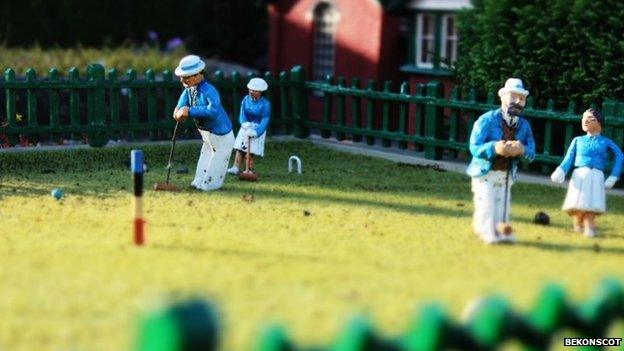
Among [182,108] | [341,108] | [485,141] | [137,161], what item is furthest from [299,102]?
[137,161]

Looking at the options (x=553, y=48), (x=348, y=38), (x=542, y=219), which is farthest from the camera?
(x=348, y=38)

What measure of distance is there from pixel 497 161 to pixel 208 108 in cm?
391

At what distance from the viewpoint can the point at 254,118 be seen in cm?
1499

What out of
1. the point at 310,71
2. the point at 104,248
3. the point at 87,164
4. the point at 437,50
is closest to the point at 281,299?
the point at 104,248

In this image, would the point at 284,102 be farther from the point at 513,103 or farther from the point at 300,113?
the point at 513,103

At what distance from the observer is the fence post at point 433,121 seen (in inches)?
662

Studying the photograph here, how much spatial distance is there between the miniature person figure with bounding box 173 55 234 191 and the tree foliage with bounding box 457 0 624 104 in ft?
13.9

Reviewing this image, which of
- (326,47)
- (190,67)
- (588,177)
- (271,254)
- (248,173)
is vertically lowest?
(271,254)

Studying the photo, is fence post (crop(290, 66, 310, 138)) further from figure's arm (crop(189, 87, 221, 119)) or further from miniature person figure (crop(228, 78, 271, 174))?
figure's arm (crop(189, 87, 221, 119))

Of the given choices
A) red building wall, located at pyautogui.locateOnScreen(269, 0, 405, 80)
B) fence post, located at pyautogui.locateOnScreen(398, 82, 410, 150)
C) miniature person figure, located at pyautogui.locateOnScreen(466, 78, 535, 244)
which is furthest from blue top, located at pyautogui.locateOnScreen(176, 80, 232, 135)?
red building wall, located at pyautogui.locateOnScreen(269, 0, 405, 80)

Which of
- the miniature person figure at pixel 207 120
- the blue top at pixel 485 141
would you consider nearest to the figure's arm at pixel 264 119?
the miniature person figure at pixel 207 120

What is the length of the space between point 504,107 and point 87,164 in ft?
22.3

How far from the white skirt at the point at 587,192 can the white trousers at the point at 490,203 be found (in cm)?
77

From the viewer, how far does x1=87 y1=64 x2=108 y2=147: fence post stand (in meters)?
17.0
